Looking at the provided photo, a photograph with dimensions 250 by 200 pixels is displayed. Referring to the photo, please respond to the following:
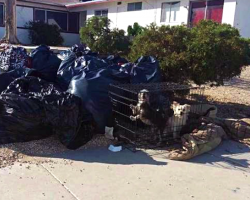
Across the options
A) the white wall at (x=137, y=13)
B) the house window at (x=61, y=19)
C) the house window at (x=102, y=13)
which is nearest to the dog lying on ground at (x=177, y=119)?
the white wall at (x=137, y=13)

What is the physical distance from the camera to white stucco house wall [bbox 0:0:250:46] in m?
15.0

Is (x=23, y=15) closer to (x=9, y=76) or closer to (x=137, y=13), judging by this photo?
(x=137, y=13)

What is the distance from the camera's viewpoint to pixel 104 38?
1391 cm

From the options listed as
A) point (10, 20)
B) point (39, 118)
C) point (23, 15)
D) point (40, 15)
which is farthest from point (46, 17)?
point (39, 118)

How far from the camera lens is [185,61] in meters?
6.25

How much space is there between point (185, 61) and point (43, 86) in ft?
8.96

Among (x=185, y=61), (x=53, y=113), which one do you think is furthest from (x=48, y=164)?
(x=185, y=61)

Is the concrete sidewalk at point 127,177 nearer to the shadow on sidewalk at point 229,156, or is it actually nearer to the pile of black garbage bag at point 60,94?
the shadow on sidewalk at point 229,156

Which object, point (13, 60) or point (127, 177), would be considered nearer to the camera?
point (127, 177)

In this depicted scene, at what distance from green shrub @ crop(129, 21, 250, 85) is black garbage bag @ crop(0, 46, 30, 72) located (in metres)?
2.29

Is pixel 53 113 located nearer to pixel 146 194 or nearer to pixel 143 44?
pixel 146 194

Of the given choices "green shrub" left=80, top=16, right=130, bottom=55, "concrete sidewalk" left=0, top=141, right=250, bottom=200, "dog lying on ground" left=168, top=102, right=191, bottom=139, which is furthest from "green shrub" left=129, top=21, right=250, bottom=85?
"green shrub" left=80, top=16, right=130, bottom=55

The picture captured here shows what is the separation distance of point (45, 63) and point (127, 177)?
10.3 ft

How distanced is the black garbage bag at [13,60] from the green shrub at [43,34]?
1587 centimetres
